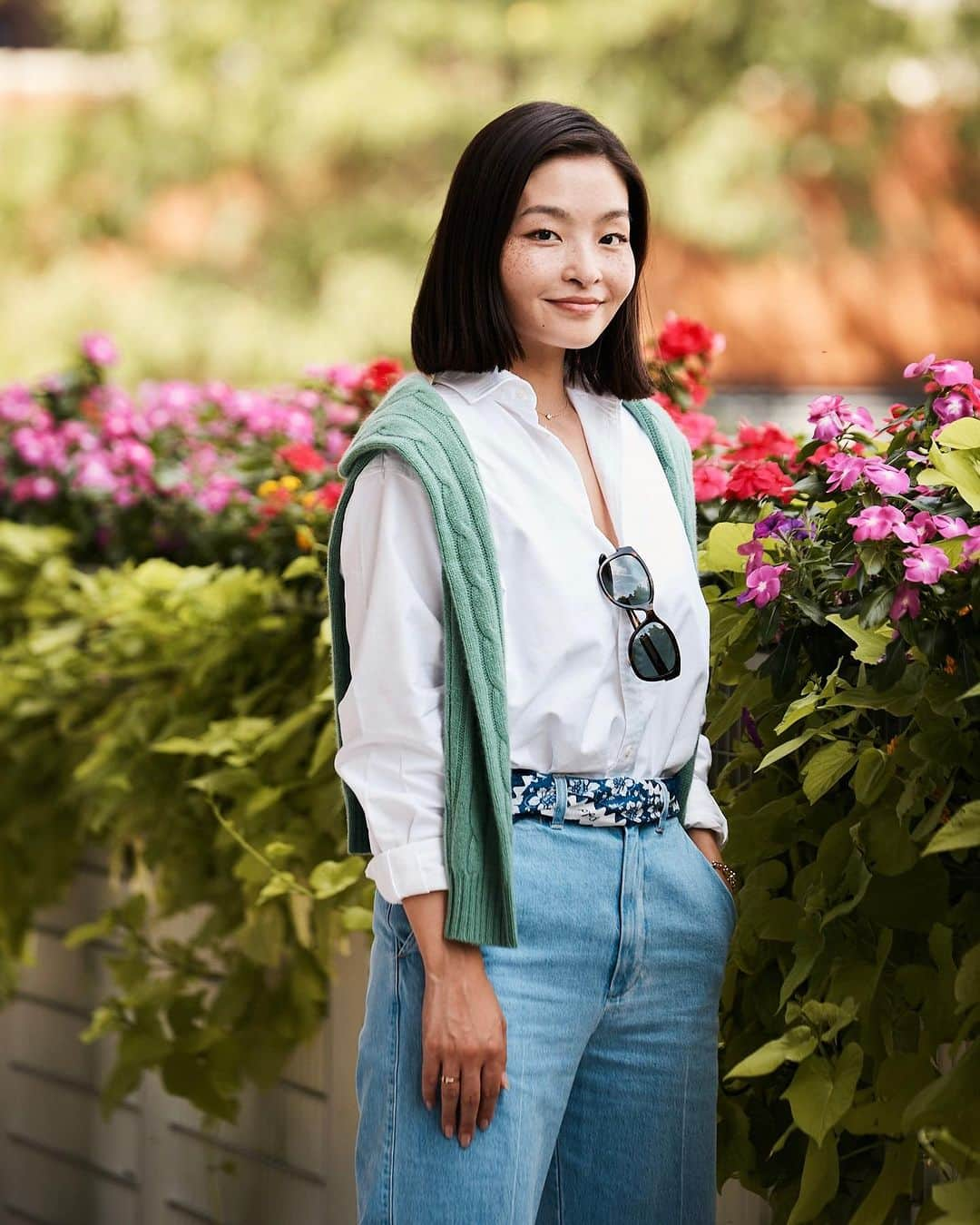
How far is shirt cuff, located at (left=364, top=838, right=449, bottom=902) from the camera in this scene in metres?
1.30

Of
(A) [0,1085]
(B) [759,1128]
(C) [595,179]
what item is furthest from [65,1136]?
(C) [595,179]

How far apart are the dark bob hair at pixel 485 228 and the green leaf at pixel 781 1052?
60cm

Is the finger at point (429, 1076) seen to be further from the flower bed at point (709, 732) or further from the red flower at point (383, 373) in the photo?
the red flower at point (383, 373)

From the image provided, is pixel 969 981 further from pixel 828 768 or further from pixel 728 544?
pixel 728 544

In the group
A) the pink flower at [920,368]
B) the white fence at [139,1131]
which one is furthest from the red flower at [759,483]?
the white fence at [139,1131]

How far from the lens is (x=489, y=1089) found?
1319 millimetres

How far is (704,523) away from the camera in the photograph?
192 cm

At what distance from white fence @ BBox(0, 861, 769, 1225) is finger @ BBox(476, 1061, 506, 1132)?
0.89 m

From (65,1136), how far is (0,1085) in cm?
22

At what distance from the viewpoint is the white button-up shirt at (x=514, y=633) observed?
1.31 meters

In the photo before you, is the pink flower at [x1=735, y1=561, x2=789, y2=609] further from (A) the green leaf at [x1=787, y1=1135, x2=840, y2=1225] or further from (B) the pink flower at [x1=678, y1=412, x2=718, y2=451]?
(B) the pink flower at [x1=678, y1=412, x2=718, y2=451]

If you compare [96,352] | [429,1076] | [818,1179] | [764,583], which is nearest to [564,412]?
[764,583]

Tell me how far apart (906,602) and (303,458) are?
149cm

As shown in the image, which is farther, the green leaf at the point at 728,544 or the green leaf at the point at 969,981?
the green leaf at the point at 728,544
